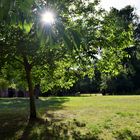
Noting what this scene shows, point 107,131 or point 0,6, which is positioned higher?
point 0,6

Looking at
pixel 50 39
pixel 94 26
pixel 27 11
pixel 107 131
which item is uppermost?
pixel 94 26

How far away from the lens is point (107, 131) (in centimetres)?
1216

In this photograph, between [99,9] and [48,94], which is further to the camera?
[48,94]

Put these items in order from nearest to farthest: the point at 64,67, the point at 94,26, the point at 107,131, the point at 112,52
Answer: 1. the point at 107,131
2. the point at 94,26
3. the point at 112,52
4. the point at 64,67

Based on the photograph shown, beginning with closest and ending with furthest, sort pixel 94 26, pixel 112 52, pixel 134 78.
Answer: pixel 94 26
pixel 112 52
pixel 134 78

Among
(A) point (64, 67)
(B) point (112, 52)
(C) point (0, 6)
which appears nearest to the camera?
(C) point (0, 6)

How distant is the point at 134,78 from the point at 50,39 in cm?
6415

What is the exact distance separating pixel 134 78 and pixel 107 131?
55173 mm

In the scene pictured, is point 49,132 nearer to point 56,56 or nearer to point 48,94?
point 56,56

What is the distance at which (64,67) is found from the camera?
16453 millimetres

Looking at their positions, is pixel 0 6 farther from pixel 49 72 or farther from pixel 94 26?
pixel 49 72

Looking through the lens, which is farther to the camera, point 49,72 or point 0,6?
point 49,72

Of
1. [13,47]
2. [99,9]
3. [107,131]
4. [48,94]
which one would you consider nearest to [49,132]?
[107,131]

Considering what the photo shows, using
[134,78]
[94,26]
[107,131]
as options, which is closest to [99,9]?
[94,26]
